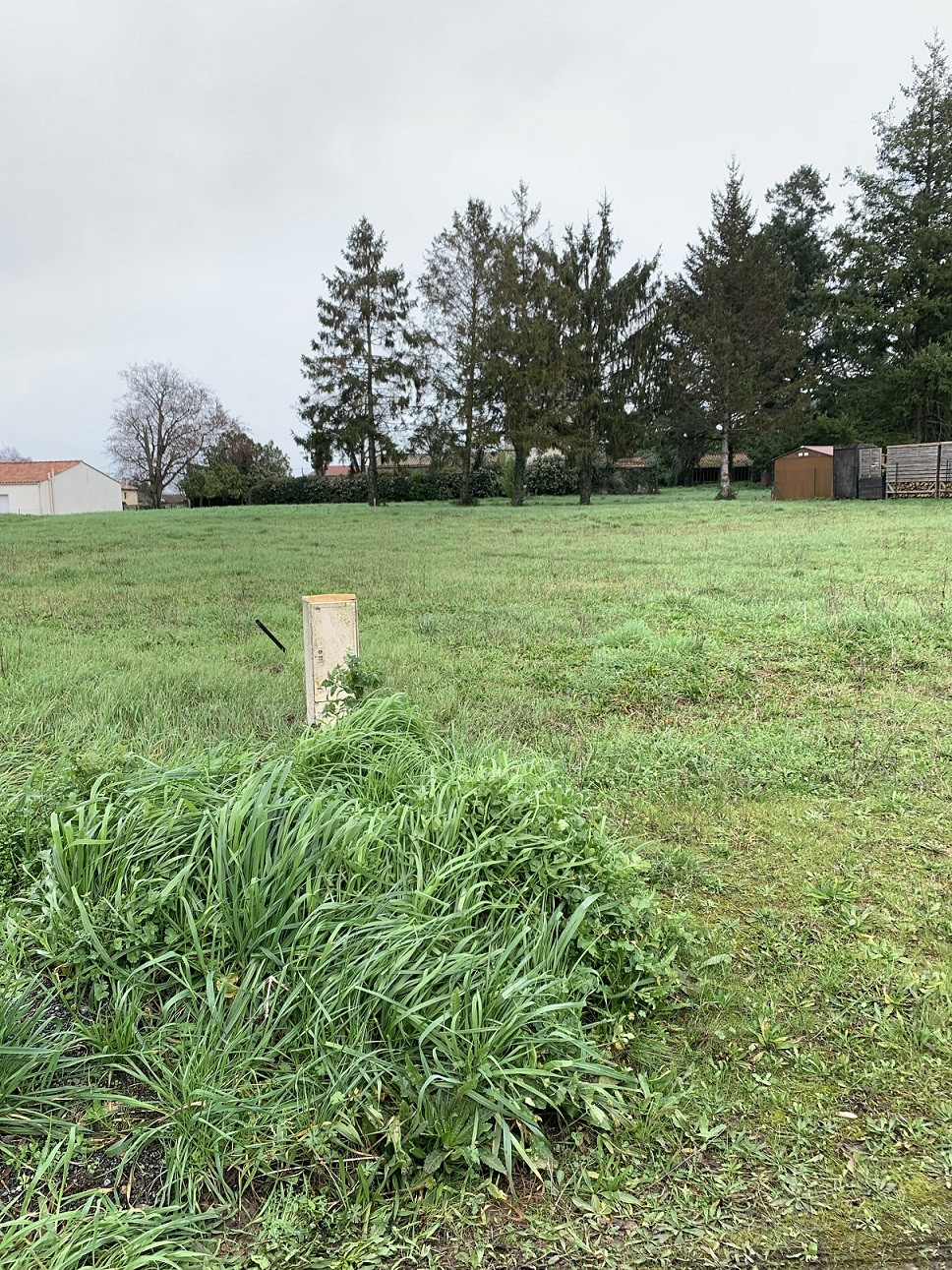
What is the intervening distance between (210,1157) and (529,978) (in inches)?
31.6

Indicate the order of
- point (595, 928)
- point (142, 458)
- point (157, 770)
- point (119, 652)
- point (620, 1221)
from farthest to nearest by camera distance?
point (142, 458) → point (119, 652) → point (157, 770) → point (595, 928) → point (620, 1221)

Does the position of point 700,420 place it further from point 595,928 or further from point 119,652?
point 595,928

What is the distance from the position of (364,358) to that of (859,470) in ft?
66.4

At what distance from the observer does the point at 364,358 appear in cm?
3197

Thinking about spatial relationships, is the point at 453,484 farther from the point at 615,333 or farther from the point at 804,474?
the point at 804,474

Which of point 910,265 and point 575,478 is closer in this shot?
point 910,265

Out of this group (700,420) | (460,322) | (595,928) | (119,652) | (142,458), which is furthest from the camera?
(142,458)

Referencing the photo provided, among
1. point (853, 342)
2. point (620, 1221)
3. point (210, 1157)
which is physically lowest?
point (620, 1221)

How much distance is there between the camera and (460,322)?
29.8 m

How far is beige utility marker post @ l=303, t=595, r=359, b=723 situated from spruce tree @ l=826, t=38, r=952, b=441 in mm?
34233

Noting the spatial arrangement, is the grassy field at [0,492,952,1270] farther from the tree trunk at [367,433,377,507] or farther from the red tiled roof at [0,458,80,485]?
the red tiled roof at [0,458,80,485]

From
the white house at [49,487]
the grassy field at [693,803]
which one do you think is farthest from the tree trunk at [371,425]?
the white house at [49,487]

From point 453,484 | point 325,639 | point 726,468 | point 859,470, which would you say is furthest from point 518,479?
point 325,639

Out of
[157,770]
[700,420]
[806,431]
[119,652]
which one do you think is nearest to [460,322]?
[700,420]
